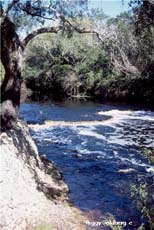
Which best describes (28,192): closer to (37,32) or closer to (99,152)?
(37,32)

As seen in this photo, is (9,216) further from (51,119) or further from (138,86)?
(138,86)

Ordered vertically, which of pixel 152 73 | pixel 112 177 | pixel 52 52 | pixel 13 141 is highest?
pixel 52 52

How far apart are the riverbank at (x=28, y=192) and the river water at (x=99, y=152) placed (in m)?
0.63

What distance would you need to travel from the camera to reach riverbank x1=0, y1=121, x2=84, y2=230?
8000mm

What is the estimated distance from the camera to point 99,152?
16641 mm

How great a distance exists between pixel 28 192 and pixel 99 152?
25.8 ft

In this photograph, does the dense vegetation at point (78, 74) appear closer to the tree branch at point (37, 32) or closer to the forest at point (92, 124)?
the forest at point (92, 124)

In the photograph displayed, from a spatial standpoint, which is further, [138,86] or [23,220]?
[138,86]

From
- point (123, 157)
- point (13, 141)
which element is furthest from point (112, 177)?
point (13, 141)

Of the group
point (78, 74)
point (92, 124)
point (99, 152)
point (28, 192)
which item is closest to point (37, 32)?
point (28, 192)

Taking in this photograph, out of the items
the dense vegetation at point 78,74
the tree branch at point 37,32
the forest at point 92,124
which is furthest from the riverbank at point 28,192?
the dense vegetation at point 78,74

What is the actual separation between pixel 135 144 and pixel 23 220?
11.0m

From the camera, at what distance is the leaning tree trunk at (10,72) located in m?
11.0

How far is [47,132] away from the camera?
21734 mm
